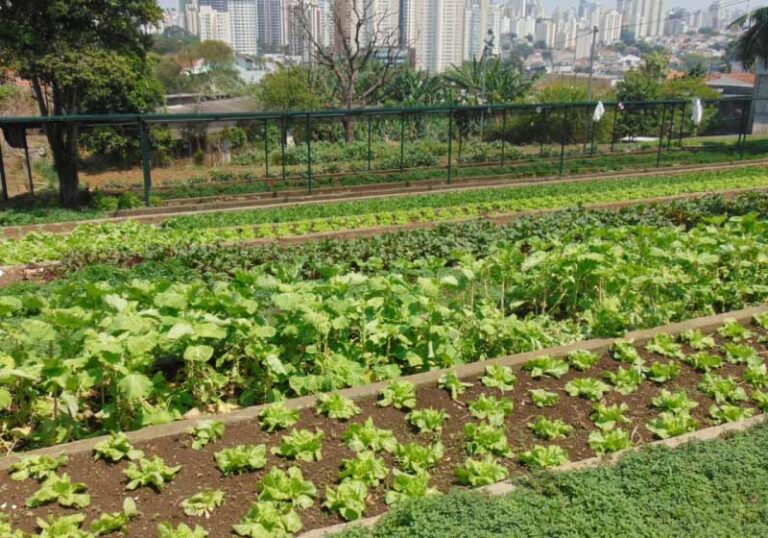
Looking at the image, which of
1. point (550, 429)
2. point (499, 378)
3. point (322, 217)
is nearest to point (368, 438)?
point (550, 429)

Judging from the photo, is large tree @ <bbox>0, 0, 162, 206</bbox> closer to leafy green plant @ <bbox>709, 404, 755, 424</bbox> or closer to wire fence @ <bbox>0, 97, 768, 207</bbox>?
wire fence @ <bbox>0, 97, 768, 207</bbox>

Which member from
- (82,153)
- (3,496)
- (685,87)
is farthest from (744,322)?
(685,87)

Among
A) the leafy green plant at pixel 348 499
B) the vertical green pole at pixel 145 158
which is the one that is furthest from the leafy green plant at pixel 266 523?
the vertical green pole at pixel 145 158

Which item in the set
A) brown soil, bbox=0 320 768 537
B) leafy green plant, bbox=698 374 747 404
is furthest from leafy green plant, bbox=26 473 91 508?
leafy green plant, bbox=698 374 747 404

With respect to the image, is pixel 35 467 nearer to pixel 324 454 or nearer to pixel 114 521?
pixel 114 521

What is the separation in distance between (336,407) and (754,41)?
35.1 meters

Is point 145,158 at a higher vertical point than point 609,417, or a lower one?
higher

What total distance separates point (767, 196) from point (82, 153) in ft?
78.8

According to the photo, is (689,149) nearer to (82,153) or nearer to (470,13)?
(82,153)

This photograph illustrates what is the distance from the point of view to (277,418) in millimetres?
4355

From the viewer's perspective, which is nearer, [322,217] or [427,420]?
[427,420]

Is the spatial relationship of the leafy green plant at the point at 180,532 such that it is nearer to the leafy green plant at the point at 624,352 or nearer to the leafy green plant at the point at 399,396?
the leafy green plant at the point at 399,396

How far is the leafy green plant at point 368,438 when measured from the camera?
416 cm

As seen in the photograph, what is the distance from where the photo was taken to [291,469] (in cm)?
385
